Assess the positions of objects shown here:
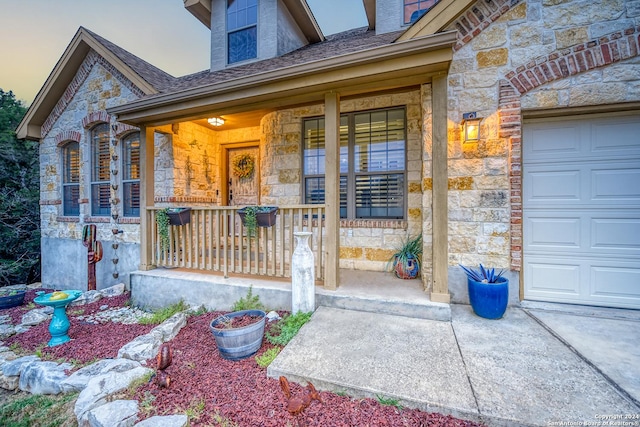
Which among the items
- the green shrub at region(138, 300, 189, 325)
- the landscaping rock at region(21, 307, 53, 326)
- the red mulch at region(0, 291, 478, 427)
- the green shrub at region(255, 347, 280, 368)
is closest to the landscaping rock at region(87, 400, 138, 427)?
the red mulch at region(0, 291, 478, 427)

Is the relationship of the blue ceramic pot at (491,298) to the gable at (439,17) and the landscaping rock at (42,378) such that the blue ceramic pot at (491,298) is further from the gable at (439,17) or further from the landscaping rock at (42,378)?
the landscaping rock at (42,378)

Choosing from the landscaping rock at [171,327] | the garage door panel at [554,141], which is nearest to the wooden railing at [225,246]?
the landscaping rock at [171,327]

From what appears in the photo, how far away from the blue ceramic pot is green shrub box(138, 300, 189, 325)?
3782 millimetres

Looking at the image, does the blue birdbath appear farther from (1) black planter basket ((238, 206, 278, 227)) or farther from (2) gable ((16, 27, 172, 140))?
(2) gable ((16, 27, 172, 140))

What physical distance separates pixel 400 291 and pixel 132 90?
6.51 meters

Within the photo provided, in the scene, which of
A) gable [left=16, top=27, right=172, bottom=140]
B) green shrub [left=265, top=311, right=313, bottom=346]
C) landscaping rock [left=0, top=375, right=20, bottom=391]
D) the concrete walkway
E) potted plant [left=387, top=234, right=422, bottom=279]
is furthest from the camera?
gable [left=16, top=27, right=172, bottom=140]

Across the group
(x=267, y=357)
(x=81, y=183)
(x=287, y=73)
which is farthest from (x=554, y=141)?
(x=81, y=183)

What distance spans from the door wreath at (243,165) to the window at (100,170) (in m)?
2.78

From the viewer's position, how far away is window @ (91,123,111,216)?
19.2 feet

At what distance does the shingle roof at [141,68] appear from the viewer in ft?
17.4

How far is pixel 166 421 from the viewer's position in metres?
1.66

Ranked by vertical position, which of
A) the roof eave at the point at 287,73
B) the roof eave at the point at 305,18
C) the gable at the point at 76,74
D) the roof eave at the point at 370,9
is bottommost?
the roof eave at the point at 287,73

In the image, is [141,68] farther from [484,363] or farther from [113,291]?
[484,363]

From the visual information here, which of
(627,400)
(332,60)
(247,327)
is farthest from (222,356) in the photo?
(332,60)
